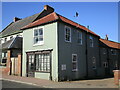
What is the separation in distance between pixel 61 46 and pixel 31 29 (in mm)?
4737

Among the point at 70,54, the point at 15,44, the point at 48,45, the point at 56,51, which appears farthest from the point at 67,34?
the point at 15,44

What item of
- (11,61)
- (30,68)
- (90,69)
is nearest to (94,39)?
(90,69)

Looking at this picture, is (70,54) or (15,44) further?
(15,44)

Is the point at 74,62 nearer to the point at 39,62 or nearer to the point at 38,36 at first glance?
the point at 39,62

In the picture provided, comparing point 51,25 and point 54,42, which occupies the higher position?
point 51,25

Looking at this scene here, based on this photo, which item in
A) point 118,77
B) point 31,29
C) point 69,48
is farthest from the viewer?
point 31,29

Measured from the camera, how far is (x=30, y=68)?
16766mm

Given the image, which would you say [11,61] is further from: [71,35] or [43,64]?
[71,35]

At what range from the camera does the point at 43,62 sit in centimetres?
1561

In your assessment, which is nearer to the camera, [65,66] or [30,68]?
[65,66]

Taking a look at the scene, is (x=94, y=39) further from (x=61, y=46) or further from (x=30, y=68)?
(x=30, y=68)

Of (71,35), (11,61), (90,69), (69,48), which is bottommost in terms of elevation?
(90,69)

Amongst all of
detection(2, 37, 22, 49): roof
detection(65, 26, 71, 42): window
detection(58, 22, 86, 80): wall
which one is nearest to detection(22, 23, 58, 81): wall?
detection(58, 22, 86, 80): wall

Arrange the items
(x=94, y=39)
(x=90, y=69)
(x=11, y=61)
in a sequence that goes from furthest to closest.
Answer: (x=94, y=39) → (x=90, y=69) → (x=11, y=61)
